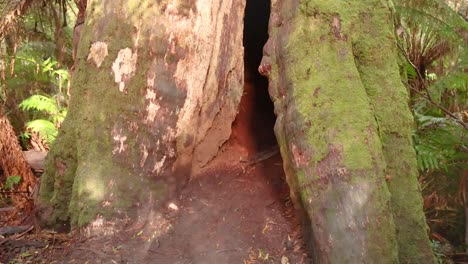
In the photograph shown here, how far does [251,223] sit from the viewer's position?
398 centimetres

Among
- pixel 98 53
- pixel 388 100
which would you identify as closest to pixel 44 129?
pixel 98 53

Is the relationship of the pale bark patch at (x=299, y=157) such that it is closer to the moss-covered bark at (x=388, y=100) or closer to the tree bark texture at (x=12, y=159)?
the moss-covered bark at (x=388, y=100)

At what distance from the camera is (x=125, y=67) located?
3.98 metres

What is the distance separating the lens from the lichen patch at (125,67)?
13.0 feet

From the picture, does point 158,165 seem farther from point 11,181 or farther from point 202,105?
point 11,181

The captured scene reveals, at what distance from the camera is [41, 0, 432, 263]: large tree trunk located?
3604mm

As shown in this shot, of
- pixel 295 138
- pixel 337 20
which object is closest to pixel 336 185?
pixel 295 138

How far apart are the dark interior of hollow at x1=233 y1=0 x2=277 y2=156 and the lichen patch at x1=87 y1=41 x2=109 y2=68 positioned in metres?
1.70

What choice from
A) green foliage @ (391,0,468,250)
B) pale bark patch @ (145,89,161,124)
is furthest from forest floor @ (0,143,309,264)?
green foliage @ (391,0,468,250)

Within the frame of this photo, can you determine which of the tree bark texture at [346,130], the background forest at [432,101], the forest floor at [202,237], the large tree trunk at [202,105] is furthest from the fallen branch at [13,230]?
the tree bark texture at [346,130]

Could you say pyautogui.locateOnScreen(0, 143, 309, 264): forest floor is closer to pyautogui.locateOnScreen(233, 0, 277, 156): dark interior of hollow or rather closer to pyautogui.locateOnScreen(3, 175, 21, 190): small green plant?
pyautogui.locateOnScreen(233, 0, 277, 156): dark interior of hollow

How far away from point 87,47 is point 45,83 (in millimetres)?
8089

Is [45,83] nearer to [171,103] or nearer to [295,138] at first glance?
[171,103]

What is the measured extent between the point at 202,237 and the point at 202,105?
1241mm
